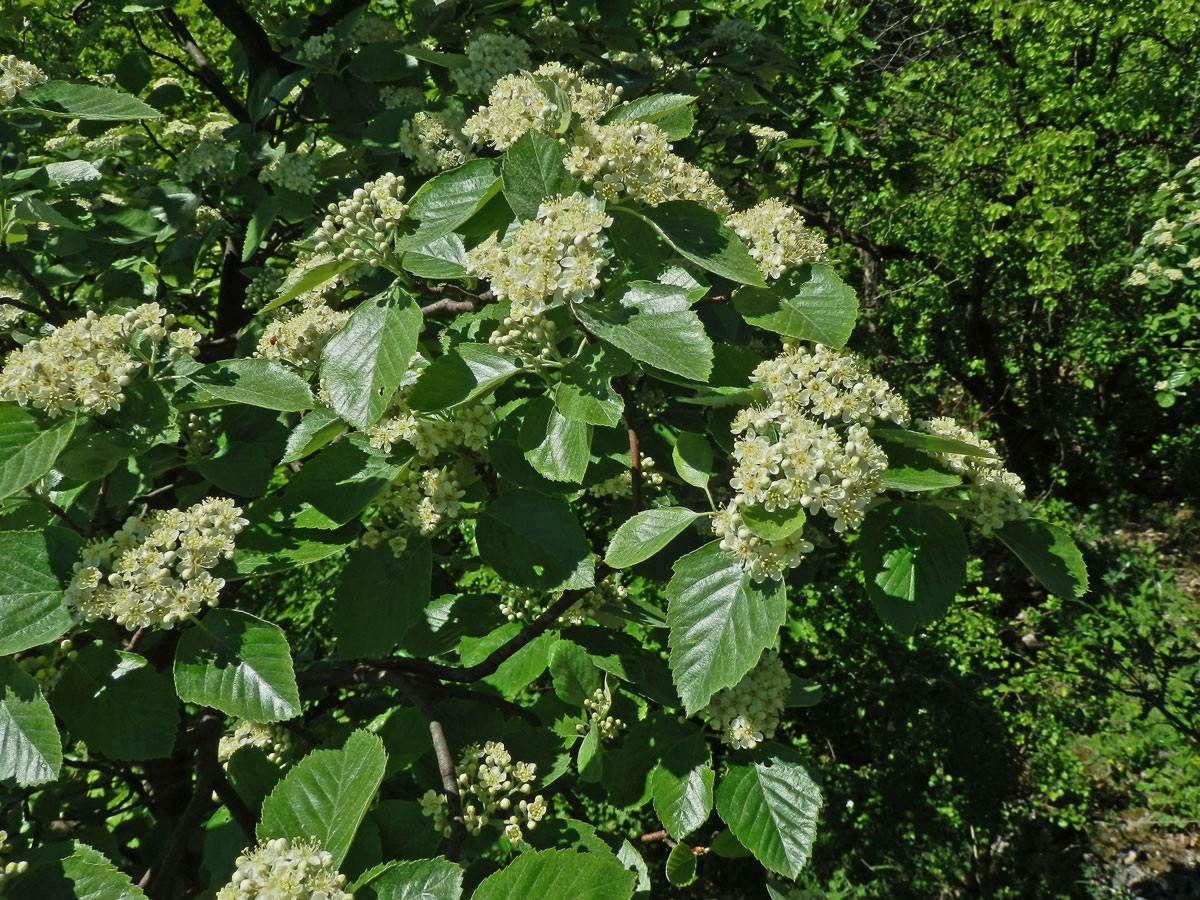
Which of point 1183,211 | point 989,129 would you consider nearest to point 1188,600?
point 1183,211

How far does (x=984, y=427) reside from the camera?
712cm

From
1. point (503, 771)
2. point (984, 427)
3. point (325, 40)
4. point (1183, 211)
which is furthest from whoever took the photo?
point (984, 427)

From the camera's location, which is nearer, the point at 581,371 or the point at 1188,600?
the point at 581,371

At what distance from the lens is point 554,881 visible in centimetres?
127

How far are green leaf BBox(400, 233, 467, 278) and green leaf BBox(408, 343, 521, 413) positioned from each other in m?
0.23

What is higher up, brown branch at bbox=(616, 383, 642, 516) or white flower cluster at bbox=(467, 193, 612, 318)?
white flower cluster at bbox=(467, 193, 612, 318)

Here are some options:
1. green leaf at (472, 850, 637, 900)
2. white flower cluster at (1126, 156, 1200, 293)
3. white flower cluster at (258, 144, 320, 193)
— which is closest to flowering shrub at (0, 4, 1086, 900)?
green leaf at (472, 850, 637, 900)

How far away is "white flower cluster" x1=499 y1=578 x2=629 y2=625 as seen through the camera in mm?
1988

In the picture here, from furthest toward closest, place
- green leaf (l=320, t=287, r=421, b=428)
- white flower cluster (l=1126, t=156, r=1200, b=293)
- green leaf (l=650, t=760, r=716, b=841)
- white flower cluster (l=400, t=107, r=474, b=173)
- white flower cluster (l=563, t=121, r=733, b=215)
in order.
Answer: white flower cluster (l=1126, t=156, r=1200, b=293), white flower cluster (l=400, t=107, r=474, b=173), green leaf (l=650, t=760, r=716, b=841), white flower cluster (l=563, t=121, r=733, b=215), green leaf (l=320, t=287, r=421, b=428)

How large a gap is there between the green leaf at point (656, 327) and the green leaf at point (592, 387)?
61 mm

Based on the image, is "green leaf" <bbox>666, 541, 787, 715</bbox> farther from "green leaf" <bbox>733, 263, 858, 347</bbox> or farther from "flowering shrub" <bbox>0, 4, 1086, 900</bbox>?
"green leaf" <bbox>733, 263, 858, 347</bbox>

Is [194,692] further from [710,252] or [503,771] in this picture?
[710,252]

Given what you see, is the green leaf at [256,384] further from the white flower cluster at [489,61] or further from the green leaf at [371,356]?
the white flower cluster at [489,61]

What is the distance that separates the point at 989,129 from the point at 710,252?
17.3ft
